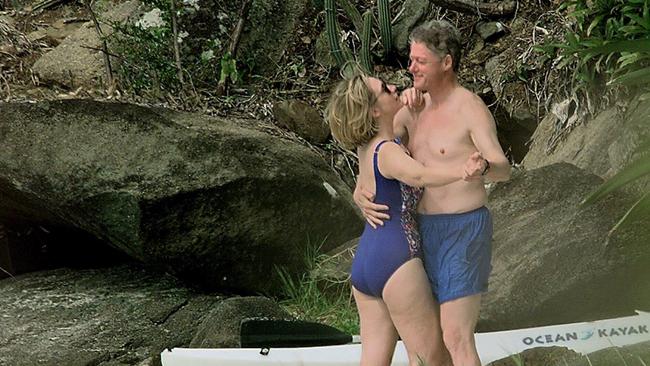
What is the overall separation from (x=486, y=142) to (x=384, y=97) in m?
0.39

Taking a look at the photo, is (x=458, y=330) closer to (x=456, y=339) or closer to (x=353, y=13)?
(x=456, y=339)

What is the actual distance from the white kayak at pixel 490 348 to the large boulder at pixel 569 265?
0.19m

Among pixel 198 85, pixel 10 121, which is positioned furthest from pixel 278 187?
pixel 198 85

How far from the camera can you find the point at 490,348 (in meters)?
5.38

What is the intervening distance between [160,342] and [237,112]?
122 inches

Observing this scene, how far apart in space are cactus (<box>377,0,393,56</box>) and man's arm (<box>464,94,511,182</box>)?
4210mm

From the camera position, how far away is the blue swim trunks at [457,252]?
13.3 ft

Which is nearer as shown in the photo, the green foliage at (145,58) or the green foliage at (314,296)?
the green foliage at (314,296)

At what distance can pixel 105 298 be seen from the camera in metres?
7.10

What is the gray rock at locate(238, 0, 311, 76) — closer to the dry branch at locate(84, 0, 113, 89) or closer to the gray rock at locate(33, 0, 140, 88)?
the dry branch at locate(84, 0, 113, 89)

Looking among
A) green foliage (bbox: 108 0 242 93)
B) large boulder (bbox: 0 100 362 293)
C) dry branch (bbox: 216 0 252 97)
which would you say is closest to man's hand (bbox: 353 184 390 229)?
large boulder (bbox: 0 100 362 293)

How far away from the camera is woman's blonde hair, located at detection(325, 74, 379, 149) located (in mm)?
4055

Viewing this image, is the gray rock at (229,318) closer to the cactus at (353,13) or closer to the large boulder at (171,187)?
the large boulder at (171,187)

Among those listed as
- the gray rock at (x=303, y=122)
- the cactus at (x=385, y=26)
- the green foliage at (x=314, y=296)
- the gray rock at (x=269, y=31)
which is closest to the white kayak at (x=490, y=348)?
the green foliage at (x=314, y=296)
